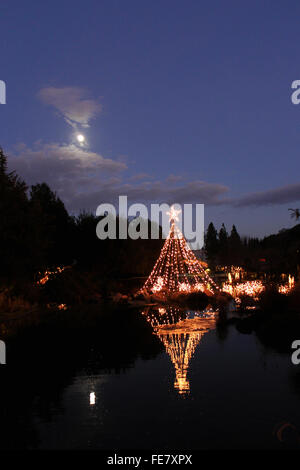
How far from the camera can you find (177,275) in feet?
106

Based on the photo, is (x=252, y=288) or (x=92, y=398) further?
(x=252, y=288)

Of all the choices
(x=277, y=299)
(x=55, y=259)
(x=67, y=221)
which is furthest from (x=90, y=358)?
(x=67, y=221)

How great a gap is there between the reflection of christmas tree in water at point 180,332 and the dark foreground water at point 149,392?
57 millimetres

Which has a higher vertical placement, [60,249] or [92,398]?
[60,249]

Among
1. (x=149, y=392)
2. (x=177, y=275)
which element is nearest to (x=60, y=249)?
(x=177, y=275)

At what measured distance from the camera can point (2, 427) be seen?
720 cm

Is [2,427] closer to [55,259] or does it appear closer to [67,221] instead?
[55,259]

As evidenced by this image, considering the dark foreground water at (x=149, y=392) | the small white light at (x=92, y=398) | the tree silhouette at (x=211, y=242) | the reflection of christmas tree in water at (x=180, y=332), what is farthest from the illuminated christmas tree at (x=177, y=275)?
the tree silhouette at (x=211, y=242)

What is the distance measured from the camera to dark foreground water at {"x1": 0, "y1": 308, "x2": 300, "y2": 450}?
6.62m

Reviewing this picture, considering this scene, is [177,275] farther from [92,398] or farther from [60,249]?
[92,398]

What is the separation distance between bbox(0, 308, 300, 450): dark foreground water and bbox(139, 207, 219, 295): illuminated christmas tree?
42.2 feet

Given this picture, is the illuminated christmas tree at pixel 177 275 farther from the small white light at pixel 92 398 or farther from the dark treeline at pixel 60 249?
the small white light at pixel 92 398

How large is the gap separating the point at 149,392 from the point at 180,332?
7.33 metres
